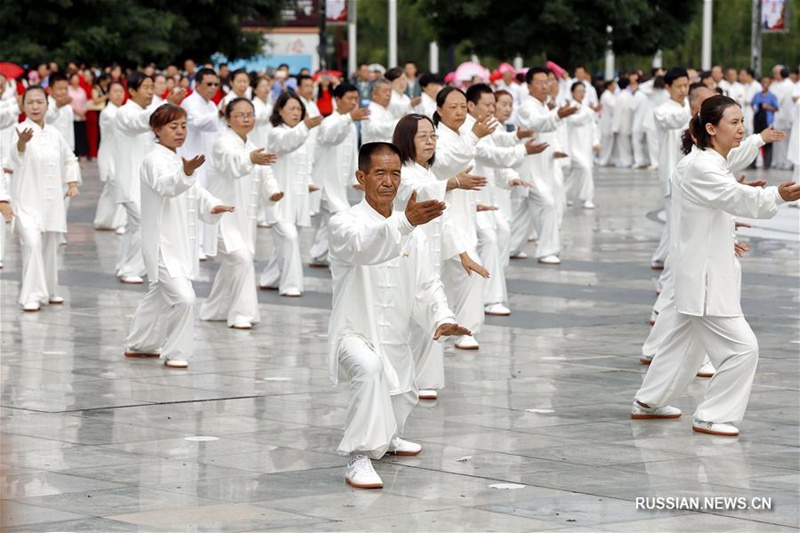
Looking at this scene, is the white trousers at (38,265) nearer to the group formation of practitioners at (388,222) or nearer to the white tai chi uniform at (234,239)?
the group formation of practitioners at (388,222)

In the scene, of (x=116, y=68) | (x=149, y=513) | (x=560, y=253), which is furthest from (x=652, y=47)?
(x=149, y=513)

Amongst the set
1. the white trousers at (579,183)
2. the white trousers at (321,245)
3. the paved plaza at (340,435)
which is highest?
the white trousers at (579,183)

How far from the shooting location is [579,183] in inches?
891

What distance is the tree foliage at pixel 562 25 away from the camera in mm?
37312

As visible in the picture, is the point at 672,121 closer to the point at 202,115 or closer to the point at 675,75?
the point at 675,75

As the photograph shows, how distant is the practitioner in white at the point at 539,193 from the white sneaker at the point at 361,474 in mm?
8420

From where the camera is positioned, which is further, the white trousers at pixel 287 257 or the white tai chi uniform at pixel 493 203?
the white trousers at pixel 287 257

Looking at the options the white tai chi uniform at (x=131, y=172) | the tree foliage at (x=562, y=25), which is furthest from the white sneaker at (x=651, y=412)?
the tree foliage at (x=562, y=25)

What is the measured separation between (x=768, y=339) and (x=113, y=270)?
677 cm

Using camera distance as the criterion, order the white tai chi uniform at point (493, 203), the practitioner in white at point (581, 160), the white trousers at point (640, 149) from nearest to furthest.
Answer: the white tai chi uniform at point (493, 203) < the practitioner in white at point (581, 160) < the white trousers at point (640, 149)

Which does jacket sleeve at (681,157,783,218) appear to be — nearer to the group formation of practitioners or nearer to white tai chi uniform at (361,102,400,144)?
the group formation of practitioners

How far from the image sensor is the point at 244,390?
33.0ft

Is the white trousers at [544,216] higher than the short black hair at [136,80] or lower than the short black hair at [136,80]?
lower

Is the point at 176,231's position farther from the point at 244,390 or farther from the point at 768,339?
the point at 768,339
